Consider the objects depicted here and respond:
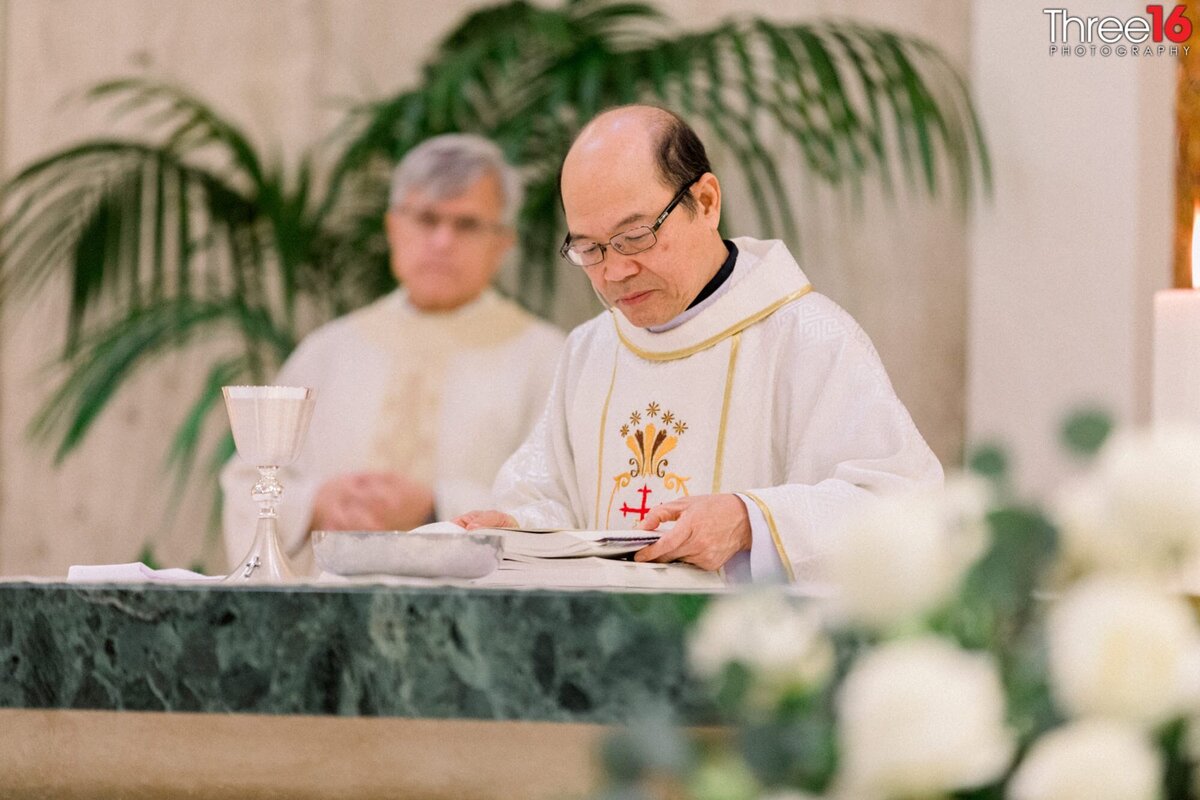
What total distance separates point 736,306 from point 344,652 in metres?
1.85

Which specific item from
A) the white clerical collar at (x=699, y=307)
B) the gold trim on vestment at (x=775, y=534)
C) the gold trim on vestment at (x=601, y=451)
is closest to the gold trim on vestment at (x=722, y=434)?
the white clerical collar at (x=699, y=307)

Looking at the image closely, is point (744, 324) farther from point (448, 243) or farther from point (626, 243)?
point (448, 243)

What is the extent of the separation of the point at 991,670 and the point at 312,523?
414 centimetres

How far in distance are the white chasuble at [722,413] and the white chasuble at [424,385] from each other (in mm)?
1752

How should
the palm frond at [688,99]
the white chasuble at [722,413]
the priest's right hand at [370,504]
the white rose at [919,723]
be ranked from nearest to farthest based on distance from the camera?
the white rose at [919,723]
the white chasuble at [722,413]
the priest's right hand at [370,504]
the palm frond at [688,99]

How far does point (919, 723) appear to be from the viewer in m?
0.55

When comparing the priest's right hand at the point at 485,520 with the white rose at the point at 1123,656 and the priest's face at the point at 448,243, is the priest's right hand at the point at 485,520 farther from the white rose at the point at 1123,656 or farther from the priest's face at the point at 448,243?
the priest's face at the point at 448,243

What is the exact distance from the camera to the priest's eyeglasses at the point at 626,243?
119 inches

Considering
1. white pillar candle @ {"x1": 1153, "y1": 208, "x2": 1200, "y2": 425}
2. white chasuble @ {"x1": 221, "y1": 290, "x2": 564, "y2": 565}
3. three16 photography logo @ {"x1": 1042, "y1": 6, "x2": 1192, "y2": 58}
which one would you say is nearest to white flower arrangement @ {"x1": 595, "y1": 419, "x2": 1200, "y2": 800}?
white pillar candle @ {"x1": 1153, "y1": 208, "x2": 1200, "y2": 425}

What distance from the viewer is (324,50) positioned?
615cm

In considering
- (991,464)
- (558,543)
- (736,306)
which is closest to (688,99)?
(736,306)

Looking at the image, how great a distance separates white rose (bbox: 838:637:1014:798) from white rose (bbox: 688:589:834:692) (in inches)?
1.1

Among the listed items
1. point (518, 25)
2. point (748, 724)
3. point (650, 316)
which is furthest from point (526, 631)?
point (518, 25)

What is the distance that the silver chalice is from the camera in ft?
6.68
